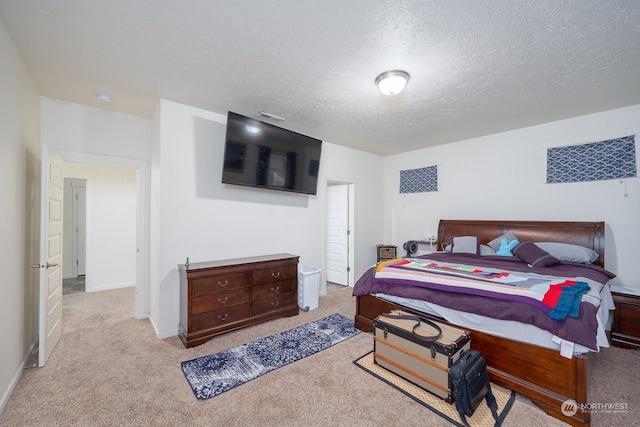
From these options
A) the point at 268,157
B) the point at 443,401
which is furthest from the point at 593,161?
the point at 268,157

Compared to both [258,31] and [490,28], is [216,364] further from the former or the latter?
[490,28]

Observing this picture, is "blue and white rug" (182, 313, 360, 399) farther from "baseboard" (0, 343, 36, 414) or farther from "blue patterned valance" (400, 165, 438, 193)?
"blue patterned valance" (400, 165, 438, 193)

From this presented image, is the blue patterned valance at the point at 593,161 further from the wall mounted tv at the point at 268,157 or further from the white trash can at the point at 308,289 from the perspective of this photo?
the white trash can at the point at 308,289

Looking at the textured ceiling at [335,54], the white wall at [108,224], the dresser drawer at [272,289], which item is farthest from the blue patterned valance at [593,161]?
the white wall at [108,224]

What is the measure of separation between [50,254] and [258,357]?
7.50 feet

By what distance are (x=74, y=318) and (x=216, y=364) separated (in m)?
2.52

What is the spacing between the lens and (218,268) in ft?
9.63

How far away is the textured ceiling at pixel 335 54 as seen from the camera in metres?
1.71

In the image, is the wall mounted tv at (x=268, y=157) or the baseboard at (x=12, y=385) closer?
the baseboard at (x=12, y=385)

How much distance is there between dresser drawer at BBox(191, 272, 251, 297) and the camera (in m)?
2.81

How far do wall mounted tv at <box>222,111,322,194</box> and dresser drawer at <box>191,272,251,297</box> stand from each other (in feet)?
3.76

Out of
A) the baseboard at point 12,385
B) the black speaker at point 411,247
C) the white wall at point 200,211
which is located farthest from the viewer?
the black speaker at point 411,247

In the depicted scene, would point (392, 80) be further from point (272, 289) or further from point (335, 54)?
point (272, 289)

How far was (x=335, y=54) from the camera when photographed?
85.0 inches
